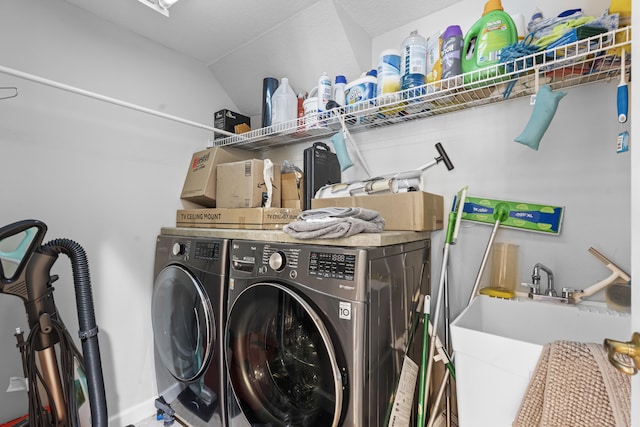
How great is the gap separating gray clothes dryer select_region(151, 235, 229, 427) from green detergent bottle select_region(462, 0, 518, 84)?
1.35 meters

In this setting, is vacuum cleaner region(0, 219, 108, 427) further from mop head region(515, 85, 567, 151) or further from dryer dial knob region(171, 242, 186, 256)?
mop head region(515, 85, 567, 151)

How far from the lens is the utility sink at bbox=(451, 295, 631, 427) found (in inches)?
31.6

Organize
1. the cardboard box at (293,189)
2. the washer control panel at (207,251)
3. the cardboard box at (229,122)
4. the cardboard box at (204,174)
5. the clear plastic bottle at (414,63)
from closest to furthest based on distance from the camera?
the clear plastic bottle at (414,63) < the washer control panel at (207,251) < the cardboard box at (293,189) < the cardboard box at (204,174) < the cardboard box at (229,122)

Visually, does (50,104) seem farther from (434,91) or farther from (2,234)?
(434,91)

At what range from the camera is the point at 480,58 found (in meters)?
1.15

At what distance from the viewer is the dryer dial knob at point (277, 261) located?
46.0 inches

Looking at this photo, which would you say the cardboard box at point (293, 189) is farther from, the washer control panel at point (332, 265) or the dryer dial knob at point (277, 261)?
the washer control panel at point (332, 265)

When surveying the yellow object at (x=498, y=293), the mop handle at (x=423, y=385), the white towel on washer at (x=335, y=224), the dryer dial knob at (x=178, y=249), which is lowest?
the mop handle at (x=423, y=385)

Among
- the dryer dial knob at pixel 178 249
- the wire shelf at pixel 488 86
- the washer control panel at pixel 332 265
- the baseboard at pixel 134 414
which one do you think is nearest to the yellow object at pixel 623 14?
the wire shelf at pixel 488 86

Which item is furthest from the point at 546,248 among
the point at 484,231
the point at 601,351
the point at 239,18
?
the point at 239,18

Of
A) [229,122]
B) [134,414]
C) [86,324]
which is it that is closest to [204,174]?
[229,122]

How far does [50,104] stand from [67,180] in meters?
0.40

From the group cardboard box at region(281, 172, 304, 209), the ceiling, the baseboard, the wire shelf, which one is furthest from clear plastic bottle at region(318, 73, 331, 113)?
the baseboard

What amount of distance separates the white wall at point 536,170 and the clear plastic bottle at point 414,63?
298 mm
